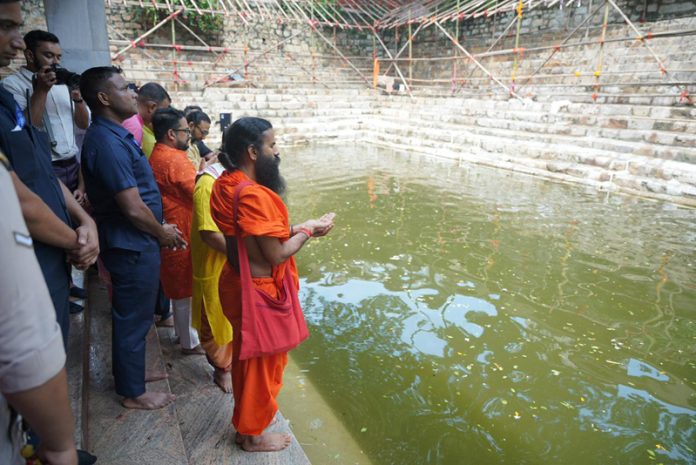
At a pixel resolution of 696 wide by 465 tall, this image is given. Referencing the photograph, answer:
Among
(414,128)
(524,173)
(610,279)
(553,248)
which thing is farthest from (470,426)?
(414,128)

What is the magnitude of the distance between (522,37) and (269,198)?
1737 centimetres

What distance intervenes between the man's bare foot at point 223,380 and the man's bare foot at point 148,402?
293 millimetres

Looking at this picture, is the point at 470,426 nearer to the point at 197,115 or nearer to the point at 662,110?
the point at 197,115

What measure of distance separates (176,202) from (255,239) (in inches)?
43.7

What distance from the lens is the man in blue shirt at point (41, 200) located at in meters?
1.29

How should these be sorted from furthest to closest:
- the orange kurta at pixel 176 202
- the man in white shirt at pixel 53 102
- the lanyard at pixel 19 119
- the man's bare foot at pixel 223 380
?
the man in white shirt at pixel 53 102, the orange kurta at pixel 176 202, the man's bare foot at pixel 223 380, the lanyard at pixel 19 119

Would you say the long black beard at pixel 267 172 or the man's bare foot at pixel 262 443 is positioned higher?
the long black beard at pixel 267 172

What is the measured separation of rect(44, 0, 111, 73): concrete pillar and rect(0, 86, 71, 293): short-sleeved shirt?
3.76 metres

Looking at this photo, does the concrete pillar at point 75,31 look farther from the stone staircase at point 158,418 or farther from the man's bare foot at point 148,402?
the man's bare foot at point 148,402

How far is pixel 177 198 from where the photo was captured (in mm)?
2734

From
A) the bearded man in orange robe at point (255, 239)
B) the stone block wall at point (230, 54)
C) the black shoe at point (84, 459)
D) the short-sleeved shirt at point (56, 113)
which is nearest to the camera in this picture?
the black shoe at point (84, 459)

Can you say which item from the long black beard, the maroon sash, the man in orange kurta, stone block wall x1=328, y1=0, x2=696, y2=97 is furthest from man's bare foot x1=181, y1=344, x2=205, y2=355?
stone block wall x1=328, y1=0, x2=696, y2=97

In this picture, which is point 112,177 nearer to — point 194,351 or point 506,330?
point 194,351

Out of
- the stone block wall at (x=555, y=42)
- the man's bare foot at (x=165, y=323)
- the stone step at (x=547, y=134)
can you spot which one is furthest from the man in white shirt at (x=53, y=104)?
the stone block wall at (x=555, y=42)
